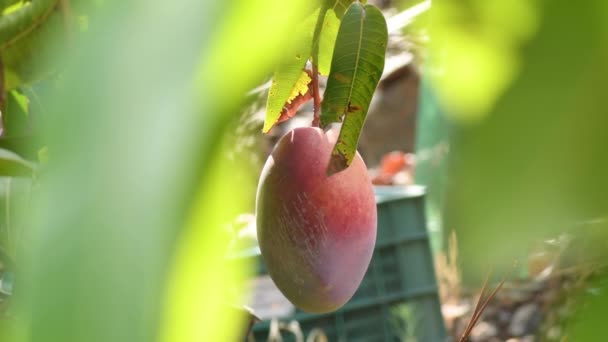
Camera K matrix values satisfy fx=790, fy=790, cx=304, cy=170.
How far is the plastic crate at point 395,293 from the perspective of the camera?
5.27 ft

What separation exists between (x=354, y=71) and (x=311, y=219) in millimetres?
161

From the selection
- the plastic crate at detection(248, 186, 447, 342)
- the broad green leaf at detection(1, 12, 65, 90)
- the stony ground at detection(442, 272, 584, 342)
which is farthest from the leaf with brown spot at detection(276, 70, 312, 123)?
the stony ground at detection(442, 272, 584, 342)

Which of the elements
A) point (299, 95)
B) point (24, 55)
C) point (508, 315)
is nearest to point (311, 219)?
point (299, 95)

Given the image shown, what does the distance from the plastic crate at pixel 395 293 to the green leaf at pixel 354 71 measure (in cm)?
124

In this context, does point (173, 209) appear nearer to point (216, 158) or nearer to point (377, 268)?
point (216, 158)

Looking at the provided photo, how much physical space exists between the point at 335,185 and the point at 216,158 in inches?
15.2

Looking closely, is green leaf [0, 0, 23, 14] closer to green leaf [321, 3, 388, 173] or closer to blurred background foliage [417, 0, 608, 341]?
green leaf [321, 3, 388, 173]

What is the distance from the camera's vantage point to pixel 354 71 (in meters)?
0.33

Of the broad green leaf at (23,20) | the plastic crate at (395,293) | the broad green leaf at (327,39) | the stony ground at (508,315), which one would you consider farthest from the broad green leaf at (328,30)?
the stony ground at (508,315)

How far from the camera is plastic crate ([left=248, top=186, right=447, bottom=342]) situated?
1607 mm

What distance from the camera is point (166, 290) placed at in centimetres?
9

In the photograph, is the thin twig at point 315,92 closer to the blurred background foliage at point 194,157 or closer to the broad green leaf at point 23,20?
the broad green leaf at point 23,20

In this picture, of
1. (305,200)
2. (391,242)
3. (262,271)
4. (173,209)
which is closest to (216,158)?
(173,209)

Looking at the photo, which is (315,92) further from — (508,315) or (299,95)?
(508,315)
